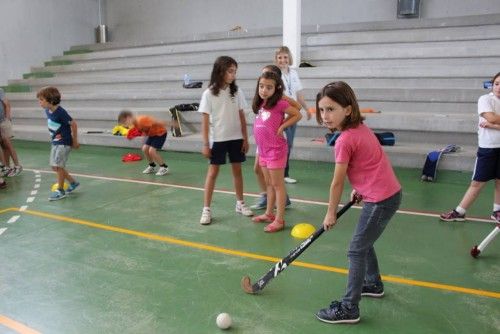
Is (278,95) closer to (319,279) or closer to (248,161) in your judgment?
(319,279)

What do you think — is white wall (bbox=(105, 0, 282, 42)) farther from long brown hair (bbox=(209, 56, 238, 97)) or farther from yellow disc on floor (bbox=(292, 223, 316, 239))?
yellow disc on floor (bbox=(292, 223, 316, 239))

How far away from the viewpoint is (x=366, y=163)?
2.46 m

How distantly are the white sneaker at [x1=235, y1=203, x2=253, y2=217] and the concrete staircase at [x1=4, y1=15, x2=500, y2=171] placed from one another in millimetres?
2520

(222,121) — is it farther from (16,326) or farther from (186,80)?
(186,80)

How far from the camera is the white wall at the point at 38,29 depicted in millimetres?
12680

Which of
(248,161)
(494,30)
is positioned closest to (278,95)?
(248,161)

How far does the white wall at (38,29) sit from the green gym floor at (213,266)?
29.2 ft

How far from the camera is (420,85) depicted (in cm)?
795

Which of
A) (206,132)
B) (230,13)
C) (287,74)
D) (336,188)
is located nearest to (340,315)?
(336,188)

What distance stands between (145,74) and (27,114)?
10.6ft

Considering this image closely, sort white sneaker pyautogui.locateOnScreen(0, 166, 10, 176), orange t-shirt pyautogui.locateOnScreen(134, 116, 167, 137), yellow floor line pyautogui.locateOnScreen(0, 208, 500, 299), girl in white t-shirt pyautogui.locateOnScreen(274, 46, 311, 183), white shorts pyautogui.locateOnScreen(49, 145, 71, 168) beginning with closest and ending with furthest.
Answer: yellow floor line pyautogui.locateOnScreen(0, 208, 500, 299)
girl in white t-shirt pyautogui.locateOnScreen(274, 46, 311, 183)
white shorts pyautogui.locateOnScreen(49, 145, 71, 168)
orange t-shirt pyautogui.locateOnScreen(134, 116, 167, 137)
white sneaker pyautogui.locateOnScreen(0, 166, 10, 176)

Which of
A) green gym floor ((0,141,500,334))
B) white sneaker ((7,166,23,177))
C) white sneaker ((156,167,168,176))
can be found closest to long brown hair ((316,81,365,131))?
green gym floor ((0,141,500,334))

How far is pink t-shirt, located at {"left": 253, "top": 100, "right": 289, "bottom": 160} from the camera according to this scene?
4.08m

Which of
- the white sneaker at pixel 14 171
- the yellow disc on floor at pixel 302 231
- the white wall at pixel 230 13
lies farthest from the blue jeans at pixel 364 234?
the white wall at pixel 230 13
